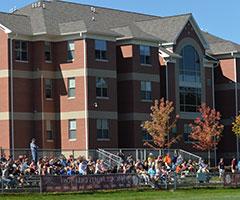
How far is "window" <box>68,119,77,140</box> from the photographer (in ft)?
204

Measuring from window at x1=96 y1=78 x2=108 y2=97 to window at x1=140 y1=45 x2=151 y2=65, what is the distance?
4683mm

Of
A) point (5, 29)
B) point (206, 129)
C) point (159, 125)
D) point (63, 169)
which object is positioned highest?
point (5, 29)

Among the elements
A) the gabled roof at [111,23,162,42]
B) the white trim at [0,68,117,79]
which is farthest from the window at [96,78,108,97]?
the gabled roof at [111,23,162,42]

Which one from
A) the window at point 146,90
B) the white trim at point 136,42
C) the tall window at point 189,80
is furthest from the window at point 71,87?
the tall window at point 189,80

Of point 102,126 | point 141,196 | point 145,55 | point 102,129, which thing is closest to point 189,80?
point 145,55

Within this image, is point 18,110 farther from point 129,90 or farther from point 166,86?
point 166,86

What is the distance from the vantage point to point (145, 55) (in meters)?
67.2

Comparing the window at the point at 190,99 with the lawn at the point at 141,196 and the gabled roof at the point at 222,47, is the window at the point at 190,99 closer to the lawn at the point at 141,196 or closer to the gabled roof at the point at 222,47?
the gabled roof at the point at 222,47

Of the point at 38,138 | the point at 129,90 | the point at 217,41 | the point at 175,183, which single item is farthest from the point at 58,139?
the point at 217,41

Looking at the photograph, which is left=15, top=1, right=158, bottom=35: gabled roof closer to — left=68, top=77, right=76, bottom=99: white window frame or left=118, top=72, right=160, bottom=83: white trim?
left=68, top=77, right=76, bottom=99: white window frame

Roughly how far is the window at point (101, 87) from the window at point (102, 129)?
2.04 m

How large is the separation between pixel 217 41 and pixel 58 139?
26.7 metres

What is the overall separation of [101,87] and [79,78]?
7.44ft

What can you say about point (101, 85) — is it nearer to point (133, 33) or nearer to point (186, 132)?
point (133, 33)
